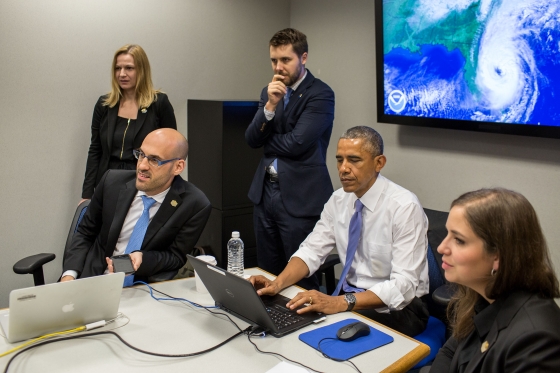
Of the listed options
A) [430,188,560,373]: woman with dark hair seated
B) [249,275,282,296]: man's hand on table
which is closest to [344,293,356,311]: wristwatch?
[249,275,282,296]: man's hand on table

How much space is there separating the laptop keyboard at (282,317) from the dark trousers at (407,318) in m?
0.41

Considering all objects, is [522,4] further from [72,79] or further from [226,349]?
[72,79]

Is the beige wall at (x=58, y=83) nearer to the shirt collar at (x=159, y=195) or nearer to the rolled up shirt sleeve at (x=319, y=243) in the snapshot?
the shirt collar at (x=159, y=195)

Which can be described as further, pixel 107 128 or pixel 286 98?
pixel 107 128

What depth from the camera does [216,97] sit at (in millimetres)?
4414

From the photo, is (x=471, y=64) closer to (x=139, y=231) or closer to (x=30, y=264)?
(x=139, y=231)

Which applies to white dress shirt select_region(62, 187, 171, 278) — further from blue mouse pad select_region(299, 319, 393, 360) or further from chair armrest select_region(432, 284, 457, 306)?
chair armrest select_region(432, 284, 457, 306)

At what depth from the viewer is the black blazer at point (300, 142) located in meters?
3.01

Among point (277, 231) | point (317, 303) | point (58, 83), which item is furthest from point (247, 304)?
point (58, 83)

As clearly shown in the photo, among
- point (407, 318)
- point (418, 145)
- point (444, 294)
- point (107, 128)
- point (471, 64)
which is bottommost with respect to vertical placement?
point (407, 318)

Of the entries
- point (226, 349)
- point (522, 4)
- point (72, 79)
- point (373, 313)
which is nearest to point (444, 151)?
point (522, 4)

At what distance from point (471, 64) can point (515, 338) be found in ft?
6.91

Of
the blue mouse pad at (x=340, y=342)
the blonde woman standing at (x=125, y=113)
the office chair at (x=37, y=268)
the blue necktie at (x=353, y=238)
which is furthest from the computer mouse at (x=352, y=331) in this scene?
the blonde woman standing at (x=125, y=113)

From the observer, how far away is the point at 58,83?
3707 mm
